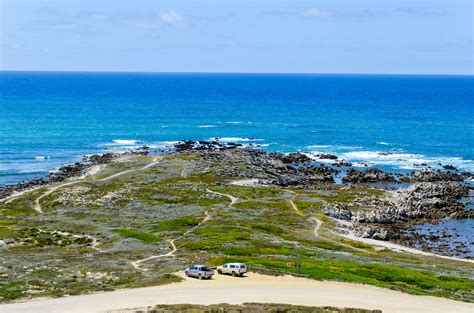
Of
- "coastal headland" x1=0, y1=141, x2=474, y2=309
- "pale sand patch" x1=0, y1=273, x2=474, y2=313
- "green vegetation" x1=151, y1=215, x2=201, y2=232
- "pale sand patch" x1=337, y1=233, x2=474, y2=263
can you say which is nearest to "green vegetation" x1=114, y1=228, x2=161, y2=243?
"coastal headland" x1=0, y1=141, x2=474, y2=309

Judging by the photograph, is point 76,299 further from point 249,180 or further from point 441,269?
point 249,180

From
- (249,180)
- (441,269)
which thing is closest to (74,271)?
(441,269)

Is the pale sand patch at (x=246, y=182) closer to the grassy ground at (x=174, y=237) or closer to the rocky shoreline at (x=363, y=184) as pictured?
the rocky shoreline at (x=363, y=184)

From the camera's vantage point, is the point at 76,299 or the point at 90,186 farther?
the point at 90,186

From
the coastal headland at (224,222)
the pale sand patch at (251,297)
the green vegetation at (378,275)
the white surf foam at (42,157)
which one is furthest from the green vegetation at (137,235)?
the white surf foam at (42,157)

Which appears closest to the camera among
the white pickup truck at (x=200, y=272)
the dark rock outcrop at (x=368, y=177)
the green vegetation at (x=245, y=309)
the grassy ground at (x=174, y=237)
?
the green vegetation at (x=245, y=309)
